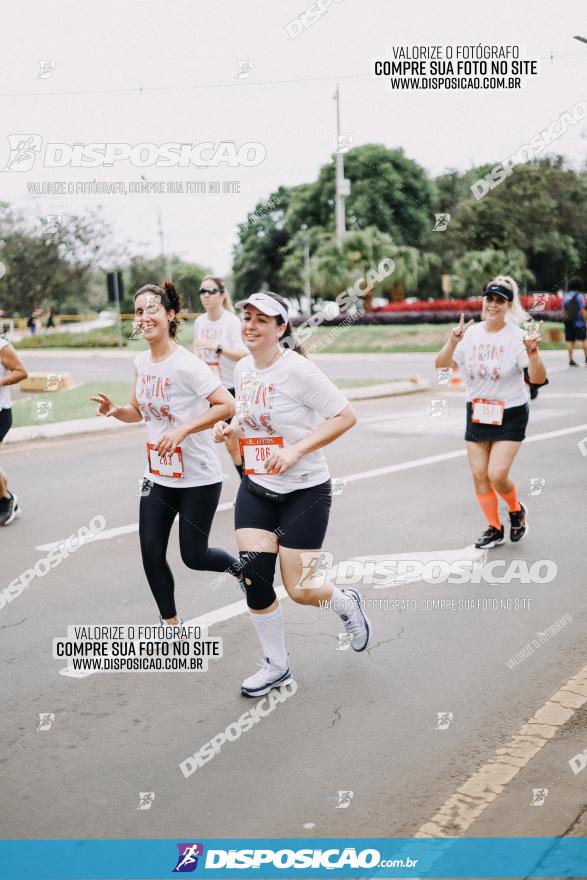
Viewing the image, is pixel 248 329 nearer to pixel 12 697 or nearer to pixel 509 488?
pixel 12 697

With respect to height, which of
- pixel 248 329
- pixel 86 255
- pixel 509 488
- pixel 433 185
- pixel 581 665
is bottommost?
pixel 581 665

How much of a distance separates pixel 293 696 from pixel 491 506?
3.19m

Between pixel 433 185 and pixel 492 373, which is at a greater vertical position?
pixel 433 185

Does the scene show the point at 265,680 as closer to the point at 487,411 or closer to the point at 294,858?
the point at 294,858

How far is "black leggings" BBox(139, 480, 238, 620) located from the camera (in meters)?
5.26

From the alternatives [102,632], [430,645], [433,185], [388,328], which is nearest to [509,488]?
[430,645]

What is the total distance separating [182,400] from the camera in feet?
17.4

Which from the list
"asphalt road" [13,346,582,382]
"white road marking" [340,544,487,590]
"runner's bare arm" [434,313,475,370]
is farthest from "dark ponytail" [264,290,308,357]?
"asphalt road" [13,346,582,382]

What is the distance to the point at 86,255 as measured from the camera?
47031 millimetres

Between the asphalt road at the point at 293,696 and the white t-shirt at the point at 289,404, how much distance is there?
1.06m

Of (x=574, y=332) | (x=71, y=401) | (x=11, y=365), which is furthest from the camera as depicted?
(x=574, y=332)

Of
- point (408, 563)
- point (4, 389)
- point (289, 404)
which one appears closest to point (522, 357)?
point (408, 563)

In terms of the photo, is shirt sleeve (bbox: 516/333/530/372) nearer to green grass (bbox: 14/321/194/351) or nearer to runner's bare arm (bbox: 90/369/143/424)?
runner's bare arm (bbox: 90/369/143/424)

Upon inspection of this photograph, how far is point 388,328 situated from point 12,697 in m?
35.0
